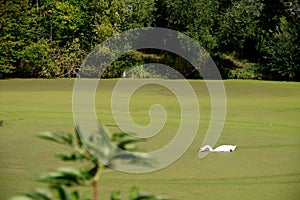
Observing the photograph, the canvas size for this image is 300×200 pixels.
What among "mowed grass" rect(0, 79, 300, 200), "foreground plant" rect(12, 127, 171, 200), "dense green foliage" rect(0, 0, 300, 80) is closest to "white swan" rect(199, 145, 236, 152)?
"mowed grass" rect(0, 79, 300, 200)

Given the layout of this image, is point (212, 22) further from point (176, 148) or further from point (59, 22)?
point (176, 148)

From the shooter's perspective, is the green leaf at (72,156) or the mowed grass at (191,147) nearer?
the green leaf at (72,156)

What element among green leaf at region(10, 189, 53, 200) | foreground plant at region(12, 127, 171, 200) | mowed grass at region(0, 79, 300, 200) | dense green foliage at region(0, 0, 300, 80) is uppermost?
foreground plant at region(12, 127, 171, 200)

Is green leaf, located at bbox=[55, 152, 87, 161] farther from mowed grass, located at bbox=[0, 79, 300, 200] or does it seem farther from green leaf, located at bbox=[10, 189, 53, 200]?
mowed grass, located at bbox=[0, 79, 300, 200]

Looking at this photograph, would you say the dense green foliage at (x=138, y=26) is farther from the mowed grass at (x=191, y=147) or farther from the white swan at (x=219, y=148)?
the white swan at (x=219, y=148)

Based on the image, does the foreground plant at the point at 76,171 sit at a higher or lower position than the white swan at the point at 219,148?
higher

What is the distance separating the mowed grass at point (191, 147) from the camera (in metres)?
3.39

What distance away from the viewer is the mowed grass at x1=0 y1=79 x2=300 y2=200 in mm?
3393

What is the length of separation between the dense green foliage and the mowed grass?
14.3 feet

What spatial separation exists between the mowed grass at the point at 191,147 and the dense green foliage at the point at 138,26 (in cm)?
437

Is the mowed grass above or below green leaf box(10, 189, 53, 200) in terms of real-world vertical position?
below

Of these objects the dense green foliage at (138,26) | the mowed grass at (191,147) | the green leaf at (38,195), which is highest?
the green leaf at (38,195)

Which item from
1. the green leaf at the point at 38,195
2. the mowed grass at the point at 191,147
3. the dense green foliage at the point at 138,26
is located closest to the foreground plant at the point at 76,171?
the green leaf at the point at 38,195

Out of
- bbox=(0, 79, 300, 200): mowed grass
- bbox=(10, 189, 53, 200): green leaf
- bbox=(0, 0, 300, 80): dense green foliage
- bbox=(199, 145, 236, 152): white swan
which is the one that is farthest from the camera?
bbox=(0, 0, 300, 80): dense green foliage
